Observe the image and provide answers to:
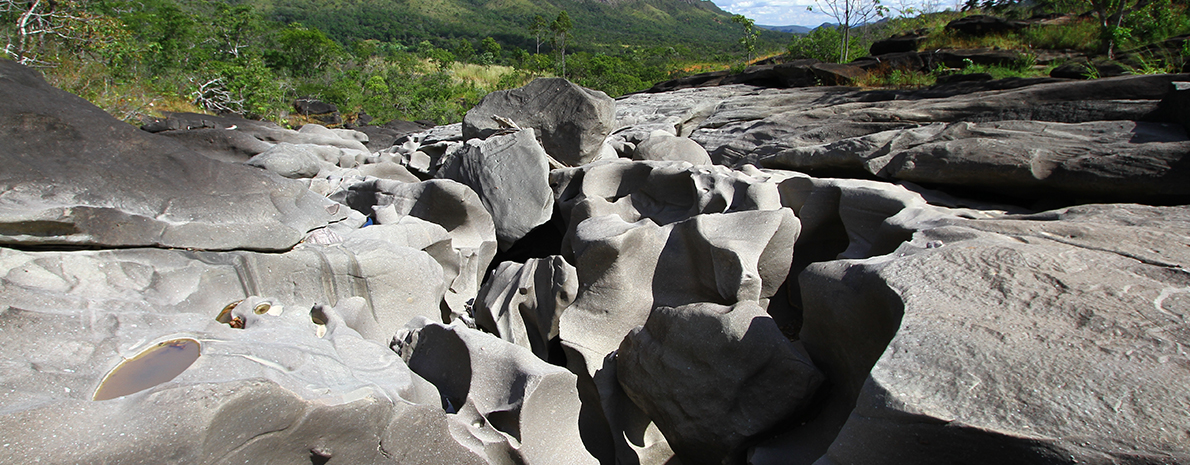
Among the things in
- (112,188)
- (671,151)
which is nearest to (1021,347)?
(112,188)

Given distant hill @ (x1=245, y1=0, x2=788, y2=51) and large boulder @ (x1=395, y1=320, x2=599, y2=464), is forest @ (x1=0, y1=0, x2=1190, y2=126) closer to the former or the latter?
large boulder @ (x1=395, y1=320, x2=599, y2=464)

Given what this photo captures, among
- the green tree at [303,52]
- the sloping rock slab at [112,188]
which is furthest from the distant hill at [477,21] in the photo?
the sloping rock slab at [112,188]

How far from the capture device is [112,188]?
259 cm

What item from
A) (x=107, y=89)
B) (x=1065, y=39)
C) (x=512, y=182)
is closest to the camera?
(x=512, y=182)

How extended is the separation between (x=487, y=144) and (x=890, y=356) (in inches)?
158

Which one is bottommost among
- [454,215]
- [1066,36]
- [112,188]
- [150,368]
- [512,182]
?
[454,215]

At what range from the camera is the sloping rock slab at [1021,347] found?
4.53ft

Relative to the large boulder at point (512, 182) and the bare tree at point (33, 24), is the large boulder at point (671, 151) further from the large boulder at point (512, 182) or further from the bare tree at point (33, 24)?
the bare tree at point (33, 24)

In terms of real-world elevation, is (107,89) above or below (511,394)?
above

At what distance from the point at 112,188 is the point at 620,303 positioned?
8.29ft

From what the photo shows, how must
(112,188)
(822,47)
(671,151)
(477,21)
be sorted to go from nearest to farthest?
(112,188) → (671,151) → (822,47) → (477,21)

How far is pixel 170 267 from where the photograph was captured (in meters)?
2.60

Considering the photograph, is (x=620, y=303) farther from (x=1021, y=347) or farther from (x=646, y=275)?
(x=1021, y=347)

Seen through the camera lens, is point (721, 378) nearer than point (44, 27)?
Yes
